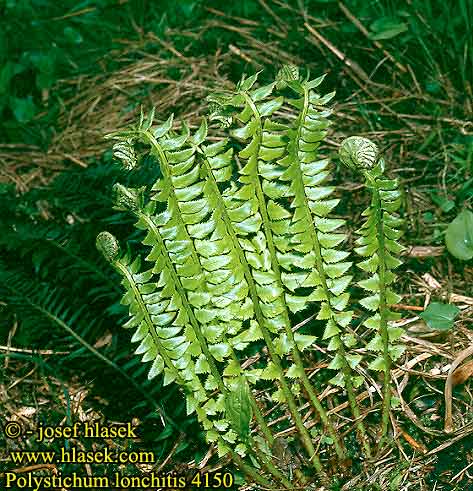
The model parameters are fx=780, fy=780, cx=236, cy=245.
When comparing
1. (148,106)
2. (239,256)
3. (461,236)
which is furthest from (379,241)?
(148,106)

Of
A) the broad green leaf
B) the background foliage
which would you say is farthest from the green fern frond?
the broad green leaf

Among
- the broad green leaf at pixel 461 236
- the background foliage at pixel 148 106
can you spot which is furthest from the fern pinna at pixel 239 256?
the broad green leaf at pixel 461 236

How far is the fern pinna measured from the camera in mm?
1667

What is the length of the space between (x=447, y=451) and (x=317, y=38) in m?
1.84

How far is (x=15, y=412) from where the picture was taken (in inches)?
87.7

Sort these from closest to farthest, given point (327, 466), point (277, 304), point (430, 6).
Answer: point (277, 304) → point (327, 466) → point (430, 6)

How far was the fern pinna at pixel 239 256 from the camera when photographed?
1.67 meters

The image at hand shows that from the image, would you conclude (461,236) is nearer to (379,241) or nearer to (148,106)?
(379,241)

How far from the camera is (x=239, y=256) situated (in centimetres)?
176

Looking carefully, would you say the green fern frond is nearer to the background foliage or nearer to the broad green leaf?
the background foliage

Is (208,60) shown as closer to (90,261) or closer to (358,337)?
(90,261)

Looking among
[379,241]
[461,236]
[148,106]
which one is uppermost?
[379,241]

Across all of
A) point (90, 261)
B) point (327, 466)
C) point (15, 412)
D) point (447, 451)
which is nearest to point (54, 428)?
point (15, 412)

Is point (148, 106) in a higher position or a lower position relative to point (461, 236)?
higher
